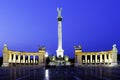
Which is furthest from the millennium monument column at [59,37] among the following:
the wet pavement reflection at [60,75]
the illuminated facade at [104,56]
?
the wet pavement reflection at [60,75]

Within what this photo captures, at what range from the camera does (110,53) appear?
96688 millimetres

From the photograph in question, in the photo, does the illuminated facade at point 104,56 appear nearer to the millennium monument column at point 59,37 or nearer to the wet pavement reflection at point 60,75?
the millennium monument column at point 59,37

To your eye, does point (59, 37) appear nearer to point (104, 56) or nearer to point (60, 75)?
point (104, 56)

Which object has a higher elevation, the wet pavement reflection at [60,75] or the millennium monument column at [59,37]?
the millennium monument column at [59,37]

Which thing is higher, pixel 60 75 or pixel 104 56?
pixel 104 56

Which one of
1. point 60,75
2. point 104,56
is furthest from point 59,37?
point 60,75

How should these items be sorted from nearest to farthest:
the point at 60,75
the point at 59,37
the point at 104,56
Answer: the point at 60,75 < the point at 104,56 < the point at 59,37

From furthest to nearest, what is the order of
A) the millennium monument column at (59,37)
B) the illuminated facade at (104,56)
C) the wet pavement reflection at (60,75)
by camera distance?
1. the millennium monument column at (59,37)
2. the illuminated facade at (104,56)
3. the wet pavement reflection at (60,75)

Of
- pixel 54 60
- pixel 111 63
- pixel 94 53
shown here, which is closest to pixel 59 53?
pixel 54 60

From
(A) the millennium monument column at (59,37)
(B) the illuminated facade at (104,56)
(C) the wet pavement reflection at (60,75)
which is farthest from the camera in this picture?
(A) the millennium monument column at (59,37)

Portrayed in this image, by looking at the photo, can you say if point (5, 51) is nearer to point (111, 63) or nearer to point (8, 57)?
point (8, 57)

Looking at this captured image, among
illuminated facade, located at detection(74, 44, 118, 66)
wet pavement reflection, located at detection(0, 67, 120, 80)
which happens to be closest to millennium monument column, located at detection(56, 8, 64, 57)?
illuminated facade, located at detection(74, 44, 118, 66)

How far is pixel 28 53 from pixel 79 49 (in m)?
18.2

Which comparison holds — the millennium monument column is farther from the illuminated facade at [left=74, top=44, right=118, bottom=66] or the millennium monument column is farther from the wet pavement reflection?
the wet pavement reflection
